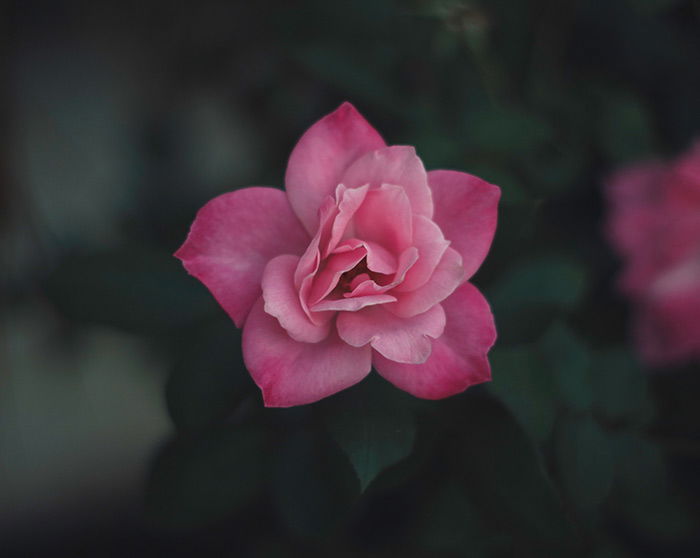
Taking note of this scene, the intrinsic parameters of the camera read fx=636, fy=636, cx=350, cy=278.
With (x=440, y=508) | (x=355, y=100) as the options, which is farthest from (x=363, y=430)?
(x=355, y=100)

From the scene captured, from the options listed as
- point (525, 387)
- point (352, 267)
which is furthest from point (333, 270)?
point (525, 387)

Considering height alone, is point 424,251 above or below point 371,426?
above

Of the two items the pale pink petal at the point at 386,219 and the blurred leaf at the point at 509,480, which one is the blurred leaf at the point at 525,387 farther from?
the pale pink petal at the point at 386,219

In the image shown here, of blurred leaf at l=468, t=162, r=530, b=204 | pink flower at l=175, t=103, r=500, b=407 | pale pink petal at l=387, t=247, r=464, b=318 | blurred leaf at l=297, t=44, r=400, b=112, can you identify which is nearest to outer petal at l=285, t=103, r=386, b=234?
pink flower at l=175, t=103, r=500, b=407

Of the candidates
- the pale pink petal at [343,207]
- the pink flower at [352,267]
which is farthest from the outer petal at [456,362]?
the pale pink petal at [343,207]

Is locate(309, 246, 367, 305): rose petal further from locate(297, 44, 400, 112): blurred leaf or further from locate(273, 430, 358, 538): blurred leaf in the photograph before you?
locate(297, 44, 400, 112): blurred leaf

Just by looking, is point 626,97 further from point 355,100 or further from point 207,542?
point 207,542

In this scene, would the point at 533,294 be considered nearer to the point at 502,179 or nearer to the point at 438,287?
the point at 502,179
